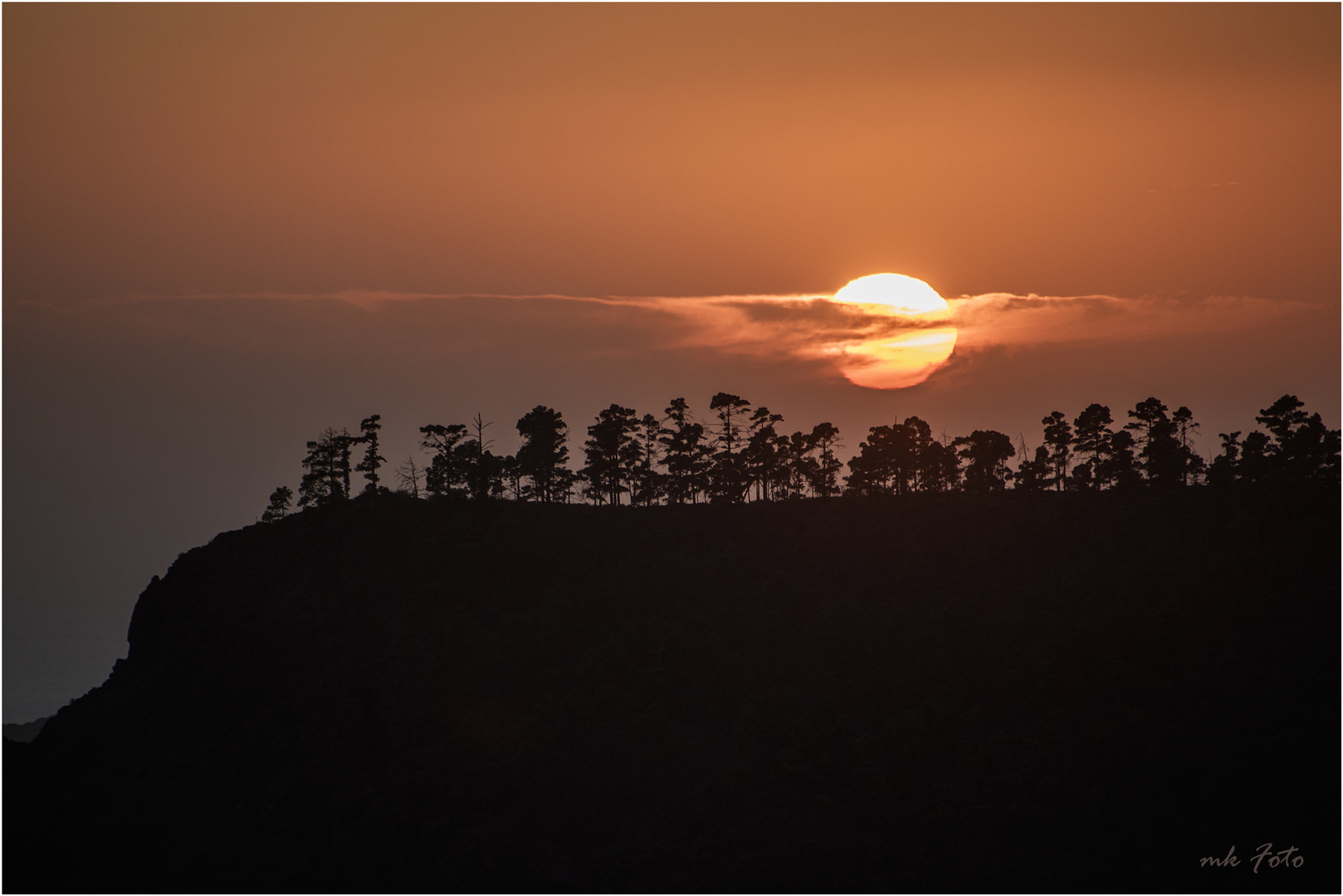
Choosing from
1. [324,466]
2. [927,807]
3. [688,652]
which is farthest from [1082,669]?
[324,466]

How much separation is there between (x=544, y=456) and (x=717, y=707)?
1832 inches

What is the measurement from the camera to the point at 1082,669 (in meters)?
91.7

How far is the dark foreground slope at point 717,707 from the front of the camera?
78062 millimetres

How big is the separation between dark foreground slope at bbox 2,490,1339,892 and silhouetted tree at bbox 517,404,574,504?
36.3 ft

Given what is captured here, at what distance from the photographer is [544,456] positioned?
130 metres

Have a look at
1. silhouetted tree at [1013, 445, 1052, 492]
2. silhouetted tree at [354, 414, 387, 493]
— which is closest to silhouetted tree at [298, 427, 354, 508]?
silhouetted tree at [354, 414, 387, 493]
